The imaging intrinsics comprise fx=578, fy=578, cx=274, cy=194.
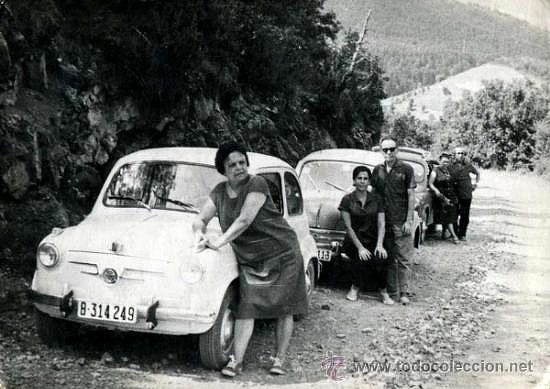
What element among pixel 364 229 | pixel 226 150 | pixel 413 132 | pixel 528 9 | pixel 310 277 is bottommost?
pixel 310 277

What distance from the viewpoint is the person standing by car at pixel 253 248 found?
3896 mm

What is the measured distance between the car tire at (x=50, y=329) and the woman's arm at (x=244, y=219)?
4.25 ft

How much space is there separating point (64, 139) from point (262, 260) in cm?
359

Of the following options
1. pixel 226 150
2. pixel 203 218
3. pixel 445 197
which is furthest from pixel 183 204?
pixel 445 197

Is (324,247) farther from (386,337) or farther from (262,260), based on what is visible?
(262,260)

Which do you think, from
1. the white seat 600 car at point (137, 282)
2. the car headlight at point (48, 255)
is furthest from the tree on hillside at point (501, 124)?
the car headlight at point (48, 255)

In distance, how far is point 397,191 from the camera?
636 centimetres

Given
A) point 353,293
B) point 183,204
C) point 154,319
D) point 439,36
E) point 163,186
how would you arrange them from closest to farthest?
point 154,319
point 439,36
point 183,204
point 163,186
point 353,293

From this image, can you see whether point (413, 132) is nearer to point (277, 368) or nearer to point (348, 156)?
point (348, 156)

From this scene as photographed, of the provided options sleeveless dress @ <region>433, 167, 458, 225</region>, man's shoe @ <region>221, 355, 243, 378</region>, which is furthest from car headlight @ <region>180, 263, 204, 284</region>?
sleeveless dress @ <region>433, 167, 458, 225</region>

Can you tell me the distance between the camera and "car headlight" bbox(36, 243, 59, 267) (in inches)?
153

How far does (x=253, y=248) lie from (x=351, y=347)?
63.2 inches

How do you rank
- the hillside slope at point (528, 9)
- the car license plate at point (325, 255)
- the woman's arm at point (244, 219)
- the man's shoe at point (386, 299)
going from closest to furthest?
the hillside slope at point (528, 9) < the woman's arm at point (244, 219) < the man's shoe at point (386, 299) < the car license plate at point (325, 255)

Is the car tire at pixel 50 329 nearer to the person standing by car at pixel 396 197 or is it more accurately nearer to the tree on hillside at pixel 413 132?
the person standing by car at pixel 396 197
